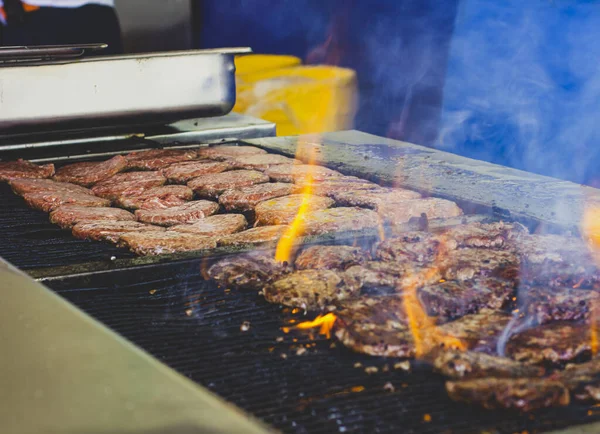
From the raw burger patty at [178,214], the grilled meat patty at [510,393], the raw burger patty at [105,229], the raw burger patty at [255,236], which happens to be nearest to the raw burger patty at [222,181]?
the raw burger patty at [178,214]

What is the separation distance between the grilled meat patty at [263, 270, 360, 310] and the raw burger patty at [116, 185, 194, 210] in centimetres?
145

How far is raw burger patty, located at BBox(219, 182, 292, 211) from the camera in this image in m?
4.23

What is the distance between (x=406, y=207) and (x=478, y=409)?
197 centimetres

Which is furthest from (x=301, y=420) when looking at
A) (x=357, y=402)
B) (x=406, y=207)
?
(x=406, y=207)

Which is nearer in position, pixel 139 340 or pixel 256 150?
pixel 139 340

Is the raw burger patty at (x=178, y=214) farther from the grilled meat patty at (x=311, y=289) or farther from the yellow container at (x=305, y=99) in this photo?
the yellow container at (x=305, y=99)

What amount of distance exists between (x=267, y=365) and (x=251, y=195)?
206 cm

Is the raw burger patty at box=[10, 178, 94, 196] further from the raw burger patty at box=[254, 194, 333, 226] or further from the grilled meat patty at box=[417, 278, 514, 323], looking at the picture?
the grilled meat patty at box=[417, 278, 514, 323]

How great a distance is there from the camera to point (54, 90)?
5145 mm

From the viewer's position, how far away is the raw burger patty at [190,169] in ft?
15.7

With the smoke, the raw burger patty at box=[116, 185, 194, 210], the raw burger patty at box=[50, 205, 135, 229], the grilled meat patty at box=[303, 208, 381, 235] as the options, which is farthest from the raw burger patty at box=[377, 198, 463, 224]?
the smoke

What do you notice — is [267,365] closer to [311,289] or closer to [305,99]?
[311,289]

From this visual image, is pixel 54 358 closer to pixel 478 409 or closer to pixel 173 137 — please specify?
pixel 478 409

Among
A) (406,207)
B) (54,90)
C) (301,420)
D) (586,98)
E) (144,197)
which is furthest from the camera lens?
(586,98)
